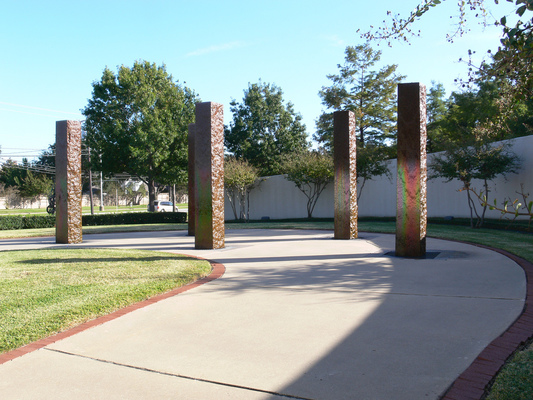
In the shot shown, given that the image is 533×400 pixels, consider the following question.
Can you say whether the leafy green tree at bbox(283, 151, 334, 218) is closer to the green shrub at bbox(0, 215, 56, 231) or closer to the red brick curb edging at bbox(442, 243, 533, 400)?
the green shrub at bbox(0, 215, 56, 231)

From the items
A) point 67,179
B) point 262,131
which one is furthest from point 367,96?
point 67,179

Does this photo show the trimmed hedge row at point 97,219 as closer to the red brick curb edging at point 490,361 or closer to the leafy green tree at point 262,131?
the leafy green tree at point 262,131

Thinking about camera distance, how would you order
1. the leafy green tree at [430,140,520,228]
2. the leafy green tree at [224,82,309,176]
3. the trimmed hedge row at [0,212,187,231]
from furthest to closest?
1. the leafy green tree at [224,82,309,176]
2. the trimmed hedge row at [0,212,187,231]
3. the leafy green tree at [430,140,520,228]

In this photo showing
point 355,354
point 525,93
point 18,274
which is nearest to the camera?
point 355,354

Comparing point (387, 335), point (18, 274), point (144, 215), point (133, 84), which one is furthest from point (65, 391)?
point (133, 84)

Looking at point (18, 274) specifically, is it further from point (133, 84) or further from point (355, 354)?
point (133, 84)

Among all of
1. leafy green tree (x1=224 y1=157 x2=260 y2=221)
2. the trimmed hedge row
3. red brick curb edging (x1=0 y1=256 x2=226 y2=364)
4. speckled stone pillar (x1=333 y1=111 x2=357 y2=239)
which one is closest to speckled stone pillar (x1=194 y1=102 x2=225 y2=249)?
red brick curb edging (x1=0 y1=256 x2=226 y2=364)

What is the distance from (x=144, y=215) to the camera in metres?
26.2

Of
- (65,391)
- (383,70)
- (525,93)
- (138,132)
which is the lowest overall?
(65,391)

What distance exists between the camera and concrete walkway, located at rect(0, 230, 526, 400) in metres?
3.02

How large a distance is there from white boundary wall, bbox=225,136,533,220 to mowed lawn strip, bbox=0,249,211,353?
1090 centimetres

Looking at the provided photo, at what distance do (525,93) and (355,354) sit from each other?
4069mm

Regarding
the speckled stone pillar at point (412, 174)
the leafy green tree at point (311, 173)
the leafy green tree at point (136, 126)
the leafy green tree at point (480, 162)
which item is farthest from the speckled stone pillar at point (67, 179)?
the leafy green tree at point (136, 126)

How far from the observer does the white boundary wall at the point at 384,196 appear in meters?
16.1
